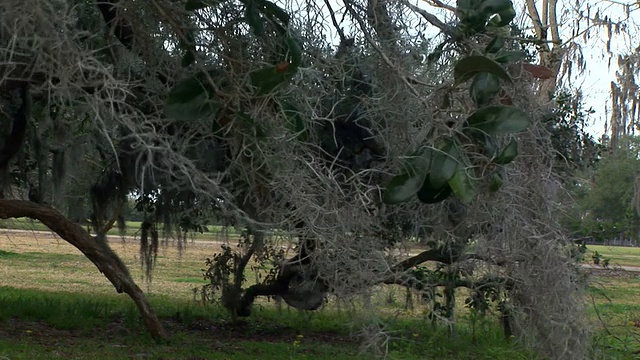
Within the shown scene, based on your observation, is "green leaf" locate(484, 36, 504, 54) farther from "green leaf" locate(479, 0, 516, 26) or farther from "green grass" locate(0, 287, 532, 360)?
"green grass" locate(0, 287, 532, 360)

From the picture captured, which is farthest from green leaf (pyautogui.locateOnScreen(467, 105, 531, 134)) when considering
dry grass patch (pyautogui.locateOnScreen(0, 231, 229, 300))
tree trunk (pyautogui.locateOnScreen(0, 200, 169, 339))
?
dry grass patch (pyautogui.locateOnScreen(0, 231, 229, 300))

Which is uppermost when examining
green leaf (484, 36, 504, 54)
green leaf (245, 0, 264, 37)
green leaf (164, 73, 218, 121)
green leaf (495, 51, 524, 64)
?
green leaf (245, 0, 264, 37)

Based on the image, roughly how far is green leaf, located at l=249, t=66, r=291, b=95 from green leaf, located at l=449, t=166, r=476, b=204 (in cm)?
79

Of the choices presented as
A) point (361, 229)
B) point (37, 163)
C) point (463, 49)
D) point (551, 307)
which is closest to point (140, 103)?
point (361, 229)

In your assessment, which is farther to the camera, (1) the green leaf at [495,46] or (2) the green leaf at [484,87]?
(1) the green leaf at [495,46]

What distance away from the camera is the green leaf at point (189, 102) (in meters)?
3.48

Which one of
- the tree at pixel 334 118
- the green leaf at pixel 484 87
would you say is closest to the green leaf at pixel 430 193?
the tree at pixel 334 118

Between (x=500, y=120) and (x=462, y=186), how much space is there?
0.30 meters

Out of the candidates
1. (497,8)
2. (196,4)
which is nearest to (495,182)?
(497,8)

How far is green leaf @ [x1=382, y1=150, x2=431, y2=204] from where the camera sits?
3.29m

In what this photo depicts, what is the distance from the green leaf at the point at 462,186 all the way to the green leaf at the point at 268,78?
0.79 meters

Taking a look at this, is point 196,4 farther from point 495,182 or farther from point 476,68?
point 495,182

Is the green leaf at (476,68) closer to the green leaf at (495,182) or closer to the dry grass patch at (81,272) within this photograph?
the green leaf at (495,182)

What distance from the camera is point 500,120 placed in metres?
3.30
